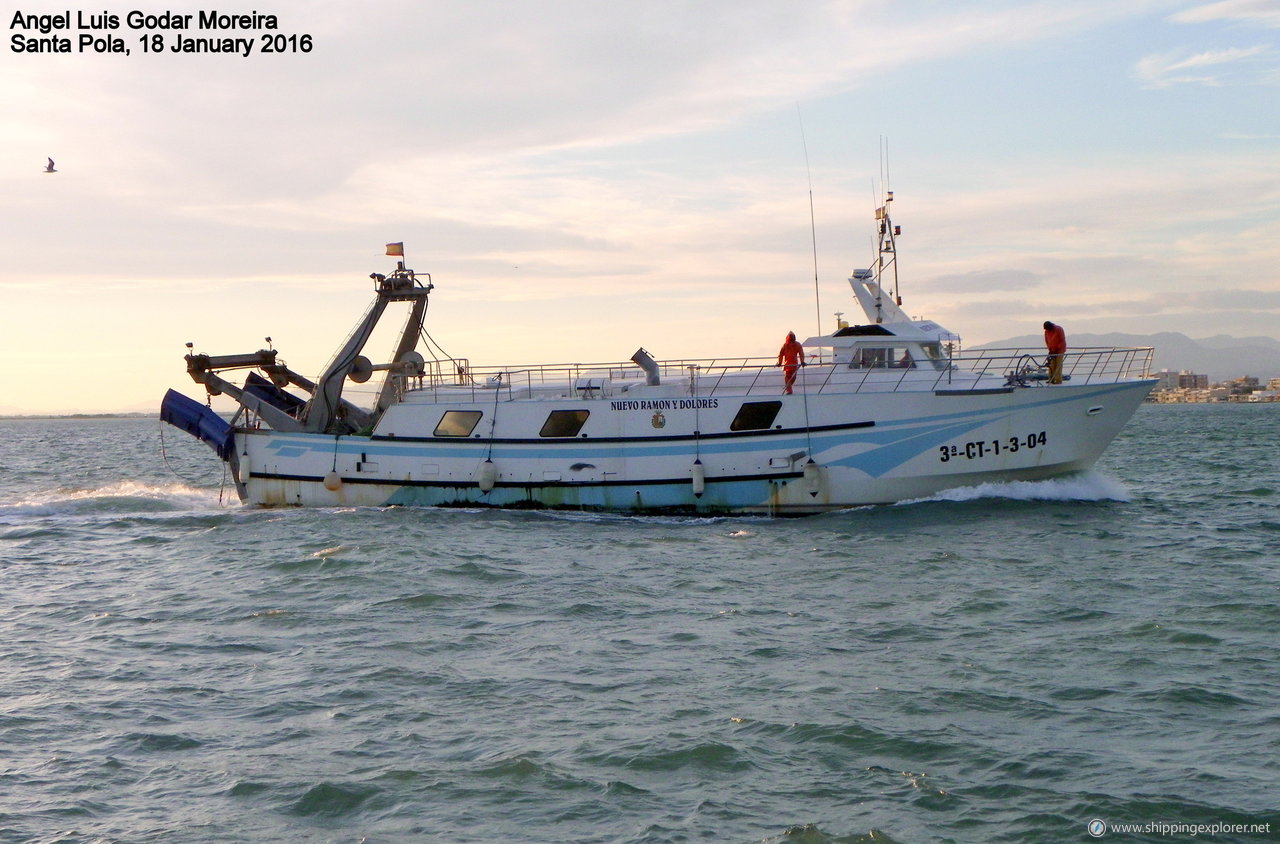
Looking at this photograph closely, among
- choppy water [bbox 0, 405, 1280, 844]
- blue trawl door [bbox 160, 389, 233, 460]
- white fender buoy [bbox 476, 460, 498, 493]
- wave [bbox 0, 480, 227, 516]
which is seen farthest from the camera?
wave [bbox 0, 480, 227, 516]

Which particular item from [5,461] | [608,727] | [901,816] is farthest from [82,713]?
[5,461]

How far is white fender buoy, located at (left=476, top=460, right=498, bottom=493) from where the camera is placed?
25.2m

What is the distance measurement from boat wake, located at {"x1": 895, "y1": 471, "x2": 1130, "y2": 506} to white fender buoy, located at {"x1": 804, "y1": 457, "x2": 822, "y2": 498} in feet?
5.55

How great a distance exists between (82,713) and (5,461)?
5643 cm

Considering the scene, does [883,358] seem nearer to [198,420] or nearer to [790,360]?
[790,360]

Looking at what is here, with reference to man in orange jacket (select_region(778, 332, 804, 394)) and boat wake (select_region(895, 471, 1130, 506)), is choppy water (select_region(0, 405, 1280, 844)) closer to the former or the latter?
boat wake (select_region(895, 471, 1130, 506))

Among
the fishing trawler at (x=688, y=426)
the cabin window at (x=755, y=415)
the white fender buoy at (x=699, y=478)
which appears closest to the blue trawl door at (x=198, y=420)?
the fishing trawler at (x=688, y=426)

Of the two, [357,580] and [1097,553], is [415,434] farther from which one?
[1097,553]

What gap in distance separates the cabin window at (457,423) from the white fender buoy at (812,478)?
24.8 feet

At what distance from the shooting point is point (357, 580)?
18.0 meters

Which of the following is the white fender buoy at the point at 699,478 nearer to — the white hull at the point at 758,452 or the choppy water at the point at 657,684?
the white hull at the point at 758,452

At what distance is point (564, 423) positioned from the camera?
2508cm

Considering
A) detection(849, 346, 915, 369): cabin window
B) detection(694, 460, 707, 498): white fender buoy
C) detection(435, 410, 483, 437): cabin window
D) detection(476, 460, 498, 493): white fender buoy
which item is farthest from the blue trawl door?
detection(849, 346, 915, 369): cabin window

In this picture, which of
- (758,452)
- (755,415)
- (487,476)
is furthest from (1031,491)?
(487,476)
